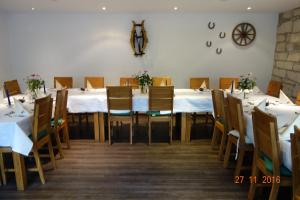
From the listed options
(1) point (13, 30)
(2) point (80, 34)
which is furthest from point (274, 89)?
(1) point (13, 30)

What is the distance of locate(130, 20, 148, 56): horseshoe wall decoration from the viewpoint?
5520mm

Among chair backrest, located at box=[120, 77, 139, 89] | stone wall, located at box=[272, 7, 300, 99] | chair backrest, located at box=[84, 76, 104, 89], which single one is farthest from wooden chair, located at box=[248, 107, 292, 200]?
chair backrest, located at box=[84, 76, 104, 89]

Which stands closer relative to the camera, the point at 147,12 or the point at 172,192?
the point at 172,192

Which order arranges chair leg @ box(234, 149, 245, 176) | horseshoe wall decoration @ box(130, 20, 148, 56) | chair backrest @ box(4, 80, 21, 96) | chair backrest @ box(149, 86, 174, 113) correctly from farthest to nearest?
1. horseshoe wall decoration @ box(130, 20, 148, 56)
2. chair backrest @ box(4, 80, 21, 96)
3. chair backrest @ box(149, 86, 174, 113)
4. chair leg @ box(234, 149, 245, 176)

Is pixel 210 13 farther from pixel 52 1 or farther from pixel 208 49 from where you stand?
pixel 52 1

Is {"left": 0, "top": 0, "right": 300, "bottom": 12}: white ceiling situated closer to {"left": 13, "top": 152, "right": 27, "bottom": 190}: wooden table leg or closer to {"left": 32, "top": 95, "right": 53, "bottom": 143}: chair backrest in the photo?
{"left": 32, "top": 95, "right": 53, "bottom": 143}: chair backrest

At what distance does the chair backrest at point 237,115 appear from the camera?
2.70 m

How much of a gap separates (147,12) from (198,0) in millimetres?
1539

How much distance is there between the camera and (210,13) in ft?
18.1

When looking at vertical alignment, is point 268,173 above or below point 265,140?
below

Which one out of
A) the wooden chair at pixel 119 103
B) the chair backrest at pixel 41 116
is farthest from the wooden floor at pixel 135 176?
the chair backrest at pixel 41 116

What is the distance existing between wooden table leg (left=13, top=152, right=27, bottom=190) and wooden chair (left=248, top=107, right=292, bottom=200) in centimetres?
243

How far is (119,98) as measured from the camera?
151 inches

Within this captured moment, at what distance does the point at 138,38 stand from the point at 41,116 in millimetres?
3330
